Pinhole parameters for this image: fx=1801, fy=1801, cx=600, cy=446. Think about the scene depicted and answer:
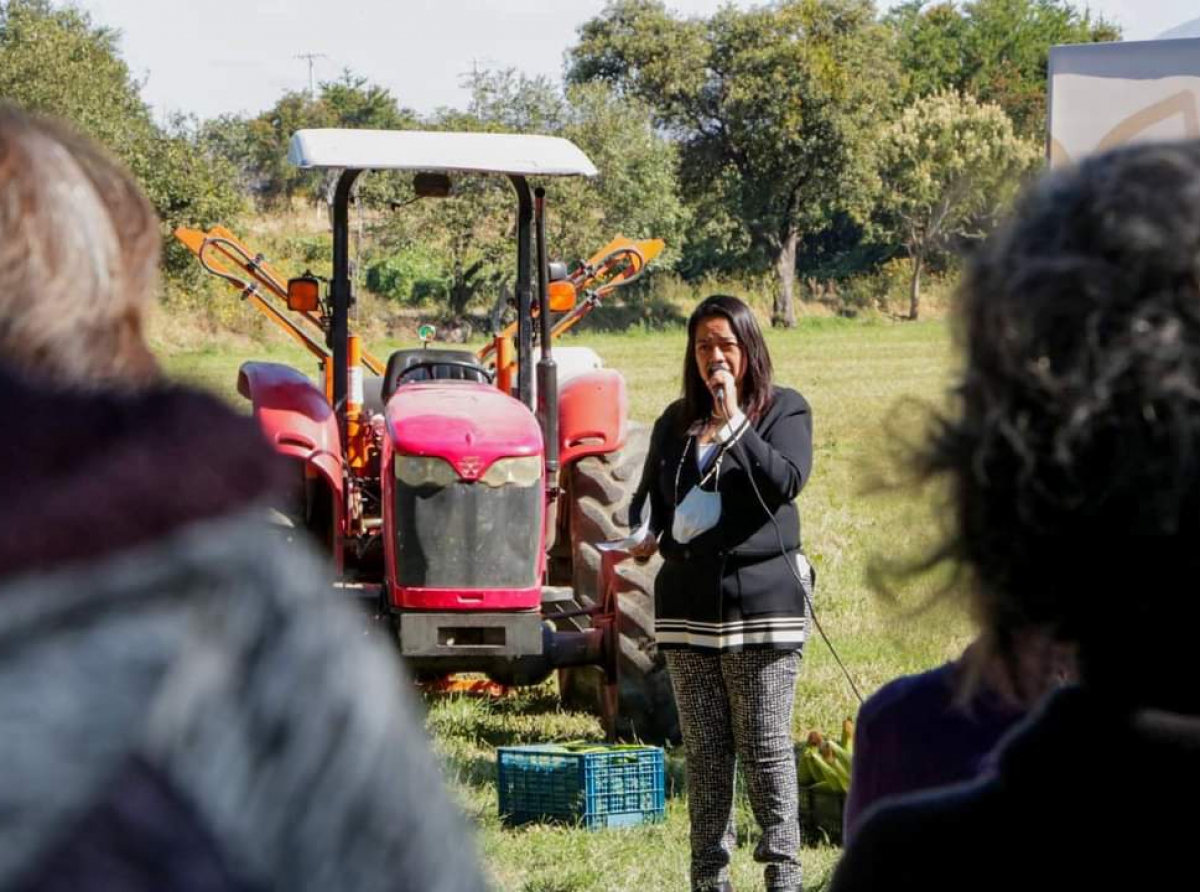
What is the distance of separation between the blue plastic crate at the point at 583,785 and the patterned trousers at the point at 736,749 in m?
0.82

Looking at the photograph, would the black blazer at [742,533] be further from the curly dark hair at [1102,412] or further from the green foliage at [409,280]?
the green foliage at [409,280]

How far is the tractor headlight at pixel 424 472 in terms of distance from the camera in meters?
6.41

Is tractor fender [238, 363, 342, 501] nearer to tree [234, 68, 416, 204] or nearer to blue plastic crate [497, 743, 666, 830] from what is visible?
blue plastic crate [497, 743, 666, 830]

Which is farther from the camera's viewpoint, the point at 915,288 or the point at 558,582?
the point at 915,288

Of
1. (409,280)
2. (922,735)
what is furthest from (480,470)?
(409,280)

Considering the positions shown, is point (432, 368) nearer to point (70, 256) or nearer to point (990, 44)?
point (70, 256)

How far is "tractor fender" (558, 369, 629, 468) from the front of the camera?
287 inches

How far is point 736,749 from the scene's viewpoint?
4996 mm

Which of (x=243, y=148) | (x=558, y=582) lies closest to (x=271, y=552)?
(x=558, y=582)

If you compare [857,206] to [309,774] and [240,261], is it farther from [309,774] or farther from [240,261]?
[309,774]

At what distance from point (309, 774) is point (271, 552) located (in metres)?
0.10

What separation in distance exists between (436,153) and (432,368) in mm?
996

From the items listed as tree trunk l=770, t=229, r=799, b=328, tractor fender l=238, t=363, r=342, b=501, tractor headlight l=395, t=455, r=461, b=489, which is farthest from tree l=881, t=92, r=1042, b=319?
tractor headlight l=395, t=455, r=461, b=489

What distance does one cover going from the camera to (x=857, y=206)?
156 ft
